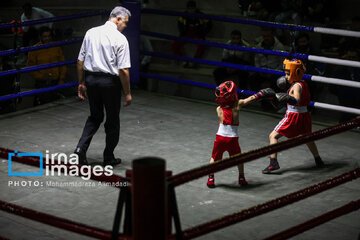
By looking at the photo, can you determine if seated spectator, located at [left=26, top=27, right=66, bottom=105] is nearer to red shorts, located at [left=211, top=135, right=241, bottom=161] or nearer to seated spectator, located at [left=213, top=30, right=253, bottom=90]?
seated spectator, located at [left=213, top=30, right=253, bottom=90]

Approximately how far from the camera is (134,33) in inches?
360

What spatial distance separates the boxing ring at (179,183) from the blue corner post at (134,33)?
0.29 meters

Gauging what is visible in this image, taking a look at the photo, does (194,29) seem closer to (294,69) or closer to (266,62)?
(266,62)

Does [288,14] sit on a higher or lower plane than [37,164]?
higher

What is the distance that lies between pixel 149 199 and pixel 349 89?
591cm

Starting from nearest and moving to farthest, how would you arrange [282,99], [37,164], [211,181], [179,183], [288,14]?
[179,183]
[37,164]
[211,181]
[282,99]
[288,14]

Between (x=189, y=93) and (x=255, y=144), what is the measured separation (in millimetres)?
2839

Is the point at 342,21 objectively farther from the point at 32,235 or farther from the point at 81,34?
the point at 32,235

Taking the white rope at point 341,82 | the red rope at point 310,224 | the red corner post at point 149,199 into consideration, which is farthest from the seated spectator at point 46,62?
the red corner post at point 149,199

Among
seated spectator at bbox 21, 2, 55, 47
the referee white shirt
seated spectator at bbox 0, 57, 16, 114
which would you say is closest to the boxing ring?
seated spectator at bbox 0, 57, 16, 114

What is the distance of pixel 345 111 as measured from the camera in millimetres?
7320

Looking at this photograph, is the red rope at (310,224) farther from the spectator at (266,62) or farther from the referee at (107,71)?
the spectator at (266,62)

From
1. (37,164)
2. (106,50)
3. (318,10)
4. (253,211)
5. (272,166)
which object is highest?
(318,10)

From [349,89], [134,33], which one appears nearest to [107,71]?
[134,33]
